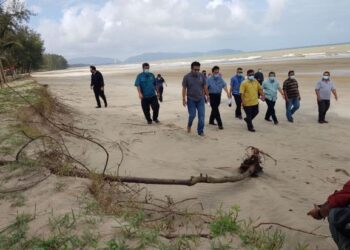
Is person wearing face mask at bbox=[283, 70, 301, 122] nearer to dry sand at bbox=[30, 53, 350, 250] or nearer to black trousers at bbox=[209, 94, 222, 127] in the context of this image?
dry sand at bbox=[30, 53, 350, 250]

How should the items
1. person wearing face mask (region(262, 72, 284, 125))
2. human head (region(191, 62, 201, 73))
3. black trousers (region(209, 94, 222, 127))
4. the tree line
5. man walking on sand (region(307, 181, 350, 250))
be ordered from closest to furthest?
1. man walking on sand (region(307, 181, 350, 250))
2. human head (region(191, 62, 201, 73))
3. black trousers (region(209, 94, 222, 127))
4. person wearing face mask (region(262, 72, 284, 125))
5. the tree line

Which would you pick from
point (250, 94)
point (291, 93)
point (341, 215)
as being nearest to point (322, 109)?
point (291, 93)

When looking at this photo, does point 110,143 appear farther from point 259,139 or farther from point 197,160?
point 259,139

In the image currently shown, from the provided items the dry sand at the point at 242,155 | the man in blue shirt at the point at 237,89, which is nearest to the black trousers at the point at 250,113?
the dry sand at the point at 242,155

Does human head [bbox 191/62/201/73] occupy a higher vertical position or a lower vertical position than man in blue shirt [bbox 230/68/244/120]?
higher

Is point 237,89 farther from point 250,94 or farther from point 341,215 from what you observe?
point 341,215

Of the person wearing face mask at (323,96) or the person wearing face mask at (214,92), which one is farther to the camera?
the person wearing face mask at (323,96)

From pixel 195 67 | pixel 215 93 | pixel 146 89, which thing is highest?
pixel 195 67

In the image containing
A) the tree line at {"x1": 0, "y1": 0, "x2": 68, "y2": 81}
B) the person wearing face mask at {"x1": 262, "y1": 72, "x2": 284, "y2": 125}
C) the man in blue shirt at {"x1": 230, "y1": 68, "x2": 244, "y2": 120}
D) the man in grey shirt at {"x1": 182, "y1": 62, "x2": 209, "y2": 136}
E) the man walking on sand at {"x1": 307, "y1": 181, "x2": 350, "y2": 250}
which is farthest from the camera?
the tree line at {"x1": 0, "y1": 0, "x2": 68, "y2": 81}

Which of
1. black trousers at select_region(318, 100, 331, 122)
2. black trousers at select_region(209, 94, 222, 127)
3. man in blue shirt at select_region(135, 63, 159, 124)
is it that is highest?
man in blue shirt at select_region(135, 63, 159, 124)

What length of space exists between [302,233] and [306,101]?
522 inches

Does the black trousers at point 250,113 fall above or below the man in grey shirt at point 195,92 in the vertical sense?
below

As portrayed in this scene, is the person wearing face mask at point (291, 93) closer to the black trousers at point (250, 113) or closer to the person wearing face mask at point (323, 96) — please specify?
the person wearing face mask at point (323, 96)

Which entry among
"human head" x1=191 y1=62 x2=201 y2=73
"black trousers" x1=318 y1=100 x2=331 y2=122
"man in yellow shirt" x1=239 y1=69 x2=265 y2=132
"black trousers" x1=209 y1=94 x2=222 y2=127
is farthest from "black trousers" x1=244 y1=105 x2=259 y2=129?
"black trousers" x1=318 y1=100 x2=331 y2=122
